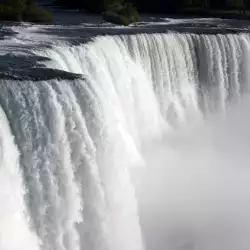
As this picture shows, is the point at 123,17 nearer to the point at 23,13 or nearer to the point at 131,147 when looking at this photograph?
the point at 23,13

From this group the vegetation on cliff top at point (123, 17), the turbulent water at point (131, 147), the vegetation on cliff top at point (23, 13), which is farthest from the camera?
the vegetation on cliff top at point (123, 17)

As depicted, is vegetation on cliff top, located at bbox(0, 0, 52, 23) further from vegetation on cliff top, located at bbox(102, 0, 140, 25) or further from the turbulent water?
the turbulent water

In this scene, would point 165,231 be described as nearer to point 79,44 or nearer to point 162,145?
point 162,145

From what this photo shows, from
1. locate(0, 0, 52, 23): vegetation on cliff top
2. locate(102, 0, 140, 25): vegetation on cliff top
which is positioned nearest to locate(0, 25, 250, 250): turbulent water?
locate(102, 0, 140, 25): vegetation on cliff top

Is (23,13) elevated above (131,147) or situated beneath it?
elevated above

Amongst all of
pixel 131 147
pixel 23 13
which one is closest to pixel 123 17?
pixel 23 13

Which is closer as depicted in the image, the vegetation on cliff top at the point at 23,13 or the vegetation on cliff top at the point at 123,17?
the vegetation on cliff top at the point at 23,13

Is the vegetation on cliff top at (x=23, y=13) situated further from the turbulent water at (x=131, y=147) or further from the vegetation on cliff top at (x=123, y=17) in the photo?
the turbulent water at (x=131, y=147)

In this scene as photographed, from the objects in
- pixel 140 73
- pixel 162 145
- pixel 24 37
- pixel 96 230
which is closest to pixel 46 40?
pixel 24 37

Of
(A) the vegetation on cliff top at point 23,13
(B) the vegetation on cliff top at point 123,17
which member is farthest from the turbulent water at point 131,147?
(A) the vegetation on cliff top at point 23,13
